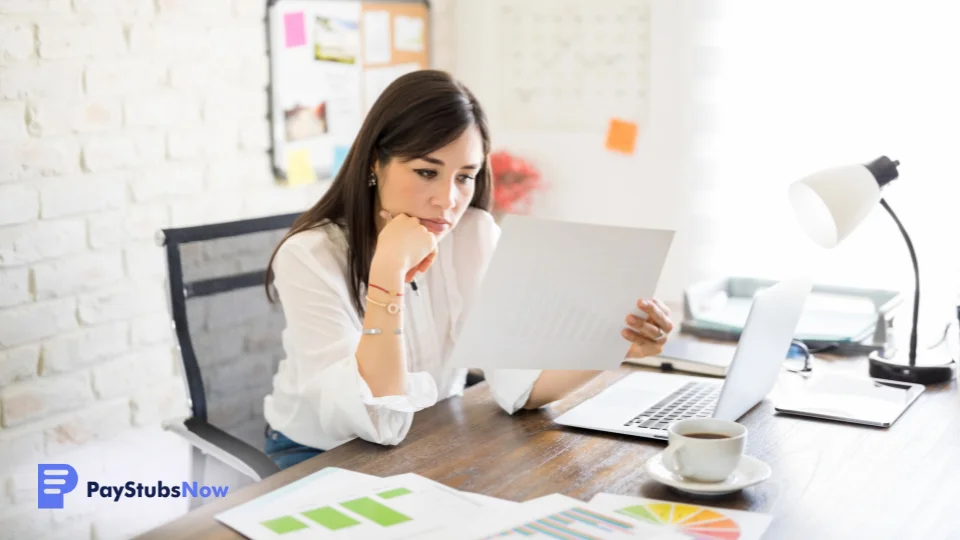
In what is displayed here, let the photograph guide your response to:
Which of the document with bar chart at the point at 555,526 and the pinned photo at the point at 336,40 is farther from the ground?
the pinned photo at the point at 336,40

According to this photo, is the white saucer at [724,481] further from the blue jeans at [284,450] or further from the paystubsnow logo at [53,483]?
the paystubsnow logo at [53,483]

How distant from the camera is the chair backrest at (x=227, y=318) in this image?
1.75 m

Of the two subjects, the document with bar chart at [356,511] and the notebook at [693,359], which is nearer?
the document with bar chart at [356,511]

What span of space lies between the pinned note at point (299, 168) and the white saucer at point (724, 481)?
163 centimetres

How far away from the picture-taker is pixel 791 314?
1593 mm

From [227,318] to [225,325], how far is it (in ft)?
0.05

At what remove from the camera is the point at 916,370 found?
176cm

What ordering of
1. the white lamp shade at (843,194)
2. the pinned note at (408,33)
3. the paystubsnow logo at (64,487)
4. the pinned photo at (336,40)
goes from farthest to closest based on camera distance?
1. the pinned note at (408,33)
2. the pinned photo at (336,40)
3. the paystubsnow logo at (64,487)
4. the white lamp shade at (843,194)

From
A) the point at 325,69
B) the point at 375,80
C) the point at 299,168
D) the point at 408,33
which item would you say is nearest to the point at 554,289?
the point at 299,168

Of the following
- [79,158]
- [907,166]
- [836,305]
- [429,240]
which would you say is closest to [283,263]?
[429,240]

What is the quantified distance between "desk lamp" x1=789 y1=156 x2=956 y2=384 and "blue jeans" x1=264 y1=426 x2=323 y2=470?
0.90 metres

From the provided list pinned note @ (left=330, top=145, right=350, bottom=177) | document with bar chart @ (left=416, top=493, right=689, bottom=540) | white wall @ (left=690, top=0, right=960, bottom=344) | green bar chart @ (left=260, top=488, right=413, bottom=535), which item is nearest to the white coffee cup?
document with bar chart @ (left=416, top=493, right=689, bottom=540)

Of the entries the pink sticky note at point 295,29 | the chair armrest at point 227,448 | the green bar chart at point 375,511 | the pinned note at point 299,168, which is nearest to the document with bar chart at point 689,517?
the green bar chart at point 375,511

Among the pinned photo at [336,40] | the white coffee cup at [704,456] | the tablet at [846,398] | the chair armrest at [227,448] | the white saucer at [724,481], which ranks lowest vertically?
the chair armrest at [227,448]
